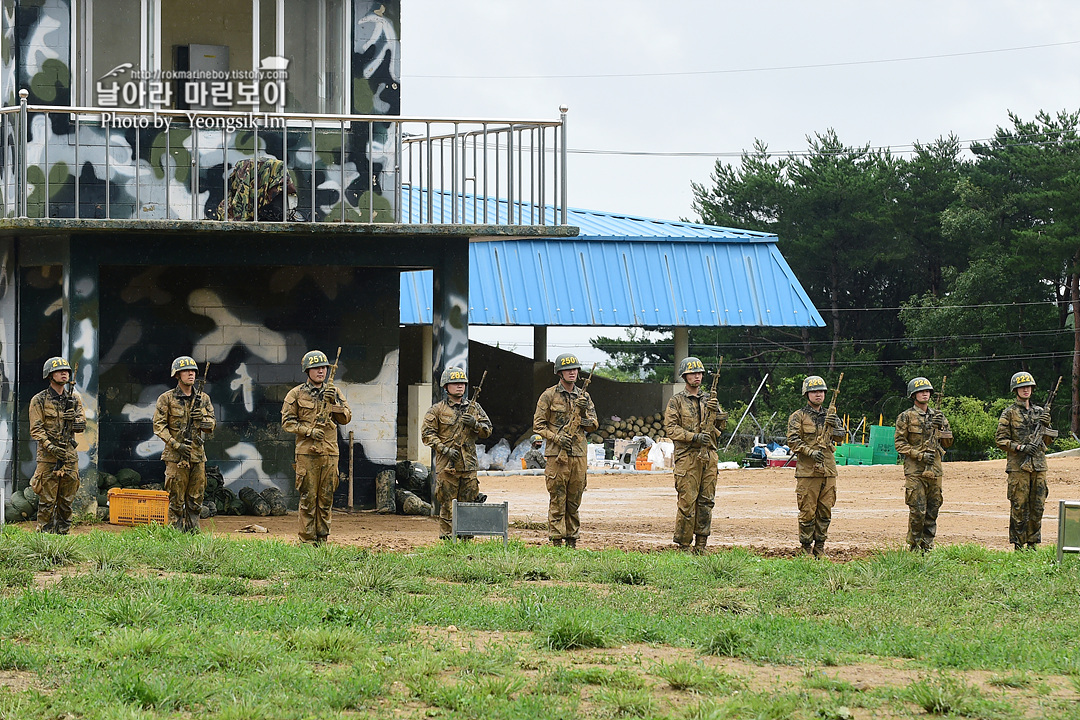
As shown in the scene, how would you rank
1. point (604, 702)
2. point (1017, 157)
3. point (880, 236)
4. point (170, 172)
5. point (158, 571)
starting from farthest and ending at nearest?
point (880, 236) → point (1017, 157) → point (170, 172) → point (158, 571) → point (604, 702)

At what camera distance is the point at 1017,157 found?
47281 millimetres

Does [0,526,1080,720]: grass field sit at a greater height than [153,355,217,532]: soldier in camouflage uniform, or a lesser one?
lesser

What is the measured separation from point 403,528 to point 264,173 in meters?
4.66

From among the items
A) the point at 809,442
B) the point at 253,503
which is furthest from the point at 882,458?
the point at 253,503

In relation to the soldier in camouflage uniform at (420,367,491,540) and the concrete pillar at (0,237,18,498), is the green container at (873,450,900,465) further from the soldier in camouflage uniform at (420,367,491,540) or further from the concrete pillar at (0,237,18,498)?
the concrete pillar at (0,237,18,498)

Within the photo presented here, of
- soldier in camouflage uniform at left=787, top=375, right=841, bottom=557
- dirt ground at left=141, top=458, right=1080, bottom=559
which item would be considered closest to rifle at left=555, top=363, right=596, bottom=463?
dirt ground at left=141, top=458, right=1080, bottom=559

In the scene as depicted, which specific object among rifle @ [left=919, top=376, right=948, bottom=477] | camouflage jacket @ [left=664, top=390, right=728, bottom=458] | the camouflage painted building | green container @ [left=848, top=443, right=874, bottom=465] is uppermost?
the camouflage painted building

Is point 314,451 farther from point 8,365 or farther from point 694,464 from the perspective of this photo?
point 8,365

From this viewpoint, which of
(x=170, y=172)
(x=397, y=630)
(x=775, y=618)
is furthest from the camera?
(x=170, y=172)

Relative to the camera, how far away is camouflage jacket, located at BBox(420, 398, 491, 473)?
14.6 meters

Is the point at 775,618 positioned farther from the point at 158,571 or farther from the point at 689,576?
the point at 158,571

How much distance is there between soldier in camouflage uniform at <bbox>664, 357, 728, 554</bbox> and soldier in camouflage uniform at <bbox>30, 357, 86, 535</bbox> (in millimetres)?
6559

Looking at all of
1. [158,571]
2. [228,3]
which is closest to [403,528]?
[158,571]

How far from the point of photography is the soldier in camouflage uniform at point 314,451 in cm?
1427
